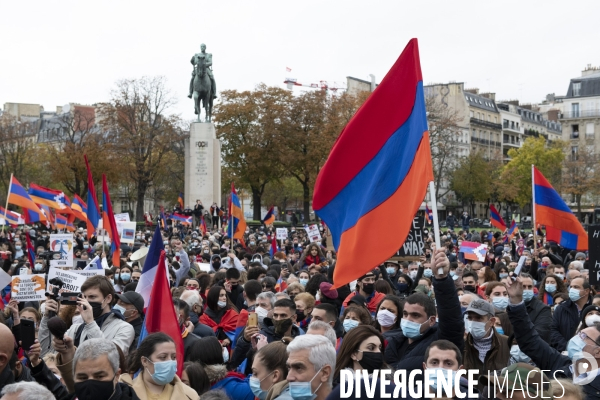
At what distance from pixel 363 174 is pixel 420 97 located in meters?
0.76

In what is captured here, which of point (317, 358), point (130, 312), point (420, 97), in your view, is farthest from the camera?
point (130, 312)

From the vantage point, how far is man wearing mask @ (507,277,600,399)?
16.8ft

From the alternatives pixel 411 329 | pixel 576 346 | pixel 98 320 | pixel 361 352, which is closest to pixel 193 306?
pixel 98 320

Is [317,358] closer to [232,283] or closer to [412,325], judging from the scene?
[412,325]

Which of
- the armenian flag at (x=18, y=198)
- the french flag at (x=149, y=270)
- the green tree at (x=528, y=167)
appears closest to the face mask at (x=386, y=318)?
the french flag at (x=149, y=270)

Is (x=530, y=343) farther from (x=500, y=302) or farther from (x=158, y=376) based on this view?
(x=158, y=376)

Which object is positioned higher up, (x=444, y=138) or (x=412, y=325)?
(x=444, y=138)

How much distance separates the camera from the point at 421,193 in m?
6.36

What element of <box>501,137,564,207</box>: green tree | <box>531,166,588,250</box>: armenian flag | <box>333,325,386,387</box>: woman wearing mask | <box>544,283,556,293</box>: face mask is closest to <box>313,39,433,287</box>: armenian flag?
<box>333,325,386,387</box>: woman wearing mask

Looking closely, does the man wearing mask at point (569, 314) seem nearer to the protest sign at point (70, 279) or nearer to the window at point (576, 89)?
the protest sign at point (70, 279)

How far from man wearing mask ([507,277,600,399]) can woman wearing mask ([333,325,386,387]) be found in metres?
1.03

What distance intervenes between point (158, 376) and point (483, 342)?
2.34m

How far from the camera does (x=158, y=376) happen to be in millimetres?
5289

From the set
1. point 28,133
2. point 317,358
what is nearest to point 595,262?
point 317,358
